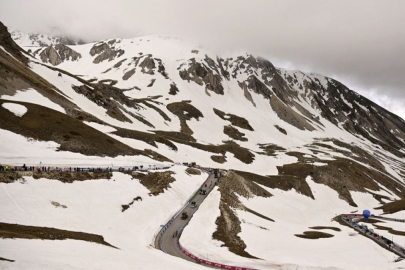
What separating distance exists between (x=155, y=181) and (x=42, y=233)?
112ft

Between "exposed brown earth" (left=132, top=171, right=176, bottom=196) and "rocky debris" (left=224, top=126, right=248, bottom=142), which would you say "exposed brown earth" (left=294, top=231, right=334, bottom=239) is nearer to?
"exposed brown earth" (left=132, top=171, right=176, bottom=196)

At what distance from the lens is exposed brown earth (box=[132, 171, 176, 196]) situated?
203 feet

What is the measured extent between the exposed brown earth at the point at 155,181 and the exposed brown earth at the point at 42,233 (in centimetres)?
2479

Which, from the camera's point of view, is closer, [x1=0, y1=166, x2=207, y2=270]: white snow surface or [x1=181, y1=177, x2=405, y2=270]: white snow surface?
[x1=0, y1=166, x2=207, y2=270]: white snow surface

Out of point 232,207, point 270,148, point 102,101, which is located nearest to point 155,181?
point 232,207

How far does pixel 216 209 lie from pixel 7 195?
118 ft

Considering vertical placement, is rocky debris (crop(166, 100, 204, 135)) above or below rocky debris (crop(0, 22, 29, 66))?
above

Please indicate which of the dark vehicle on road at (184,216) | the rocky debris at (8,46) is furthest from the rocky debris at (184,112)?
the dark vehicle on road at (184,216)

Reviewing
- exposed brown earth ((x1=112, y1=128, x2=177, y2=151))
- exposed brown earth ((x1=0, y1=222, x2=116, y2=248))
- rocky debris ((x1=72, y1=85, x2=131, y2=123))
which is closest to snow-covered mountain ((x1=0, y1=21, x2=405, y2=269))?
exposed brown earth ((x1=112, y1=128, x2=177, y2=151))

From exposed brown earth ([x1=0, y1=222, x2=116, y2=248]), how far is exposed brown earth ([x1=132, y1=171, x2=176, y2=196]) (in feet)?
81.3

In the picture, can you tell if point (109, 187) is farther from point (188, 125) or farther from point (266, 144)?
point (266, 144)

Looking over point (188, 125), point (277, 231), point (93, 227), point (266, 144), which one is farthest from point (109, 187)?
point (266, 144)

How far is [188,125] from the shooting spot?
17512 centimetres

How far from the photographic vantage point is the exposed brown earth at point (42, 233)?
93.4 ft
